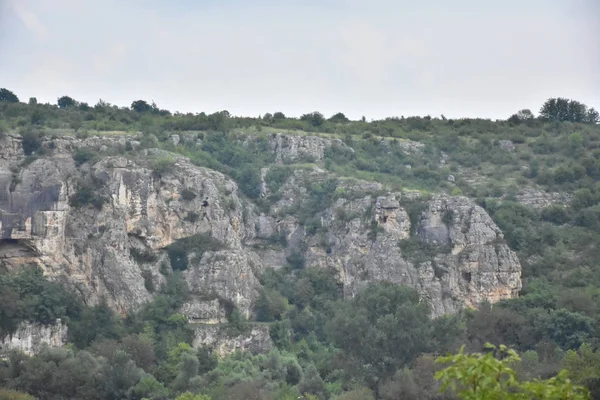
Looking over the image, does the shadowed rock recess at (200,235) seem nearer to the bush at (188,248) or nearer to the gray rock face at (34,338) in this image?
the bush at (188,248)

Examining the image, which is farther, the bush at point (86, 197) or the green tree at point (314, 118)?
the green tree at point (314, 118)

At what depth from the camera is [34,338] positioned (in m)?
58.2

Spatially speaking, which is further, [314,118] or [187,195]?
[314,118]

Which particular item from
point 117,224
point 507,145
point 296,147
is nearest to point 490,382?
point 117,224

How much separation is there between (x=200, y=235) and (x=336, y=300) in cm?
758

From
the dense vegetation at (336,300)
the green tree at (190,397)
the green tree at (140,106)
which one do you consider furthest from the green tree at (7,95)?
the green tree at (190,397)

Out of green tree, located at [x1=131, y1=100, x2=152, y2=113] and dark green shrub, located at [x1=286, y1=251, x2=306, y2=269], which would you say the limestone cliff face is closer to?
dark green shrub, located at [x1=286, y1=251, x2=306, y2=269]

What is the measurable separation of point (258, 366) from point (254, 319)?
6612 mm

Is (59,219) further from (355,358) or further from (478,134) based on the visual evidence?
(478,134)

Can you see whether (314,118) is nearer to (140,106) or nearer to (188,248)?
(140,106)

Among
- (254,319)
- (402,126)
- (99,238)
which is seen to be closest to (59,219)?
(99,238)

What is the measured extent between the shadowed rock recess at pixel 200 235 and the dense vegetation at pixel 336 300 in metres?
0.70

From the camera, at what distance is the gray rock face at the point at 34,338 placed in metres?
57.6

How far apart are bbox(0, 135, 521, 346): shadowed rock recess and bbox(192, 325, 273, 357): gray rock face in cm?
132
